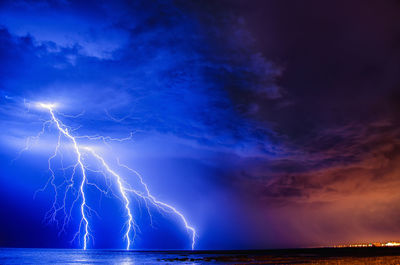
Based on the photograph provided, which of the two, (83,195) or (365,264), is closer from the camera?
(365,264)

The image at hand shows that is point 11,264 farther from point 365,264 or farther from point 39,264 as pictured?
point 365,264

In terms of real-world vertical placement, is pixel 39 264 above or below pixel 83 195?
below

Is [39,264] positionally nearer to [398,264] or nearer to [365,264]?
[365,264]

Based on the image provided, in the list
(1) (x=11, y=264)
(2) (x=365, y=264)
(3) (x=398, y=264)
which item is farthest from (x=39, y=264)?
(3) (x=398, y=264)

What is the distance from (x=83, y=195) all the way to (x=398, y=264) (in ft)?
100

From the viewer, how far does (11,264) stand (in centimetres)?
3209

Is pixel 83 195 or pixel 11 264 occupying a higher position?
pixel 83 195

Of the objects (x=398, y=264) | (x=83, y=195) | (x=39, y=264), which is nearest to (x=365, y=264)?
(x=398, y=264)

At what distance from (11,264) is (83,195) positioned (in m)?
9.81

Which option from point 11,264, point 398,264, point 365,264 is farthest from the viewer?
point 11,264

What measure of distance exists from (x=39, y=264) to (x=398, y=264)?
35.2 metres

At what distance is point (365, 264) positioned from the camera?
86.8 ft

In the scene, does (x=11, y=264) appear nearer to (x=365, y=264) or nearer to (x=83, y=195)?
(x=83, y=195)

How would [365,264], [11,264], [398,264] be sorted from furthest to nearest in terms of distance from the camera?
[11,264], [365,264], [398,264]
